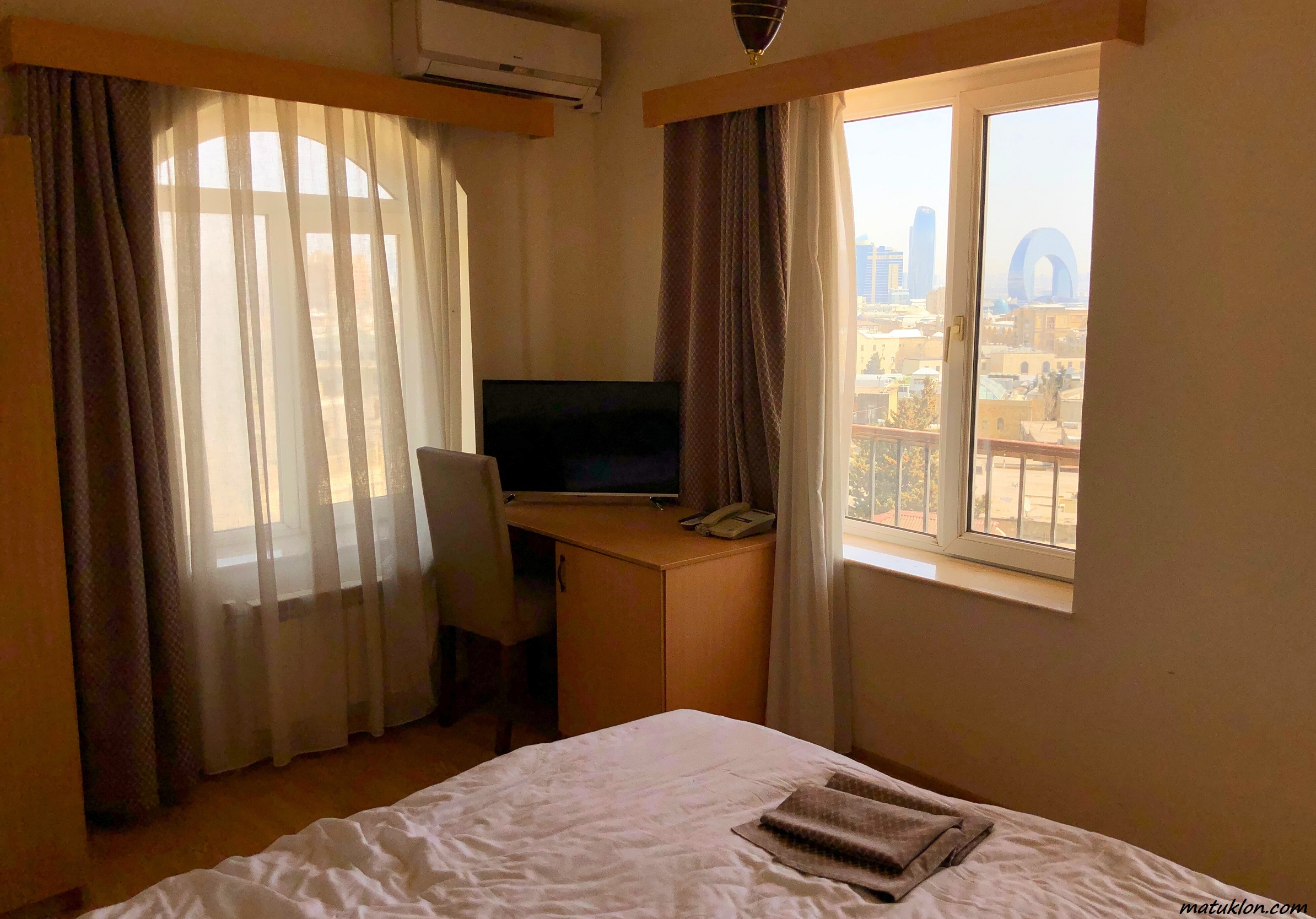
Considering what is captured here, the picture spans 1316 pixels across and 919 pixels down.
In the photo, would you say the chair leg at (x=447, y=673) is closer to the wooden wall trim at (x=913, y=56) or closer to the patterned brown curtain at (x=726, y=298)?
the patterned brown curtain at (x=726, y=298)

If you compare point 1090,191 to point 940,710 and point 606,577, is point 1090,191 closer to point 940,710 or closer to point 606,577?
point 940,710

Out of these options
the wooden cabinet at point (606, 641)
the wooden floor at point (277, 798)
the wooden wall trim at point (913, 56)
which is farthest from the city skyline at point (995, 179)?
the wooden floor at point (277, 798)

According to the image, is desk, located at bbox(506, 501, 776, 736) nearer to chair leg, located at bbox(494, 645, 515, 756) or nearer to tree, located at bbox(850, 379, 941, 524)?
chair leg, located at bbox(494, 645, 515, 756)

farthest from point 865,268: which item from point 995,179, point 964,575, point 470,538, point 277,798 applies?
point 277,798

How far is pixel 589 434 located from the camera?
3.63m

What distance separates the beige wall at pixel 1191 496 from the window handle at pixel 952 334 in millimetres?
571

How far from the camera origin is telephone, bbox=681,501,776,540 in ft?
10.4

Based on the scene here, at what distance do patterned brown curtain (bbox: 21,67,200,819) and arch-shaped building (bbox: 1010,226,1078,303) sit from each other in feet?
8.23

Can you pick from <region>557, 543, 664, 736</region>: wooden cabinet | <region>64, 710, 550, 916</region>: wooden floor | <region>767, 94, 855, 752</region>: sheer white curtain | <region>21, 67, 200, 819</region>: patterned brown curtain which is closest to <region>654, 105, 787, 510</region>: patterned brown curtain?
<region>767, 94, 855, 752</region>: sheer white curtain

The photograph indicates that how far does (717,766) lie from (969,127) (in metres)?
2.07

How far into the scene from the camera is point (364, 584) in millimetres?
3350

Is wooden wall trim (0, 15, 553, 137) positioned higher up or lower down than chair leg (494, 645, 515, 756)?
higher up

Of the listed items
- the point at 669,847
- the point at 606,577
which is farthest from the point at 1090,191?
the point at 669,847

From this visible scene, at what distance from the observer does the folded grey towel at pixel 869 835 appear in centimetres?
155
